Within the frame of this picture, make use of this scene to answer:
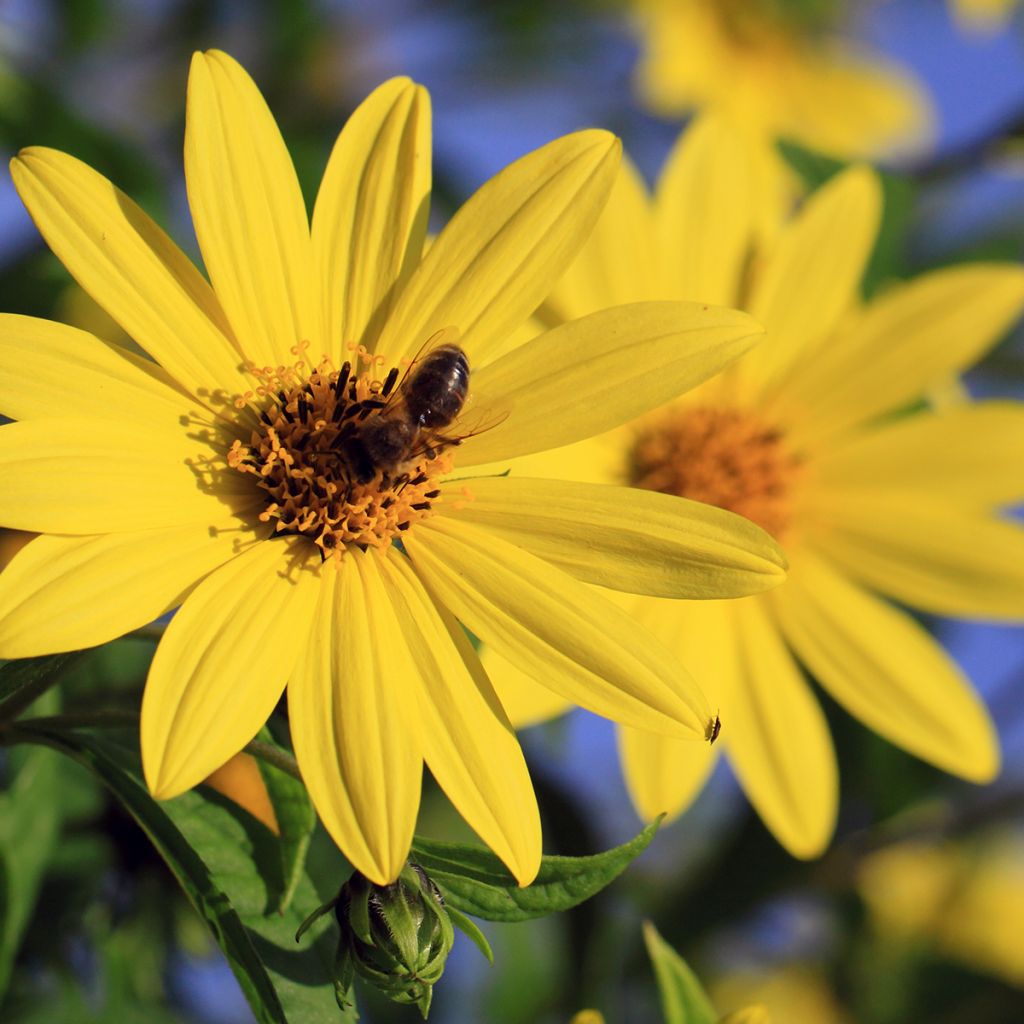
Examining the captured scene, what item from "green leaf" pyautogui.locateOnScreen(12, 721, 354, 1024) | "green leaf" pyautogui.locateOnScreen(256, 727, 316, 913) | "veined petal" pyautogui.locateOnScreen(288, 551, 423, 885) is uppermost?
"veined petal" pyautogui.locateOnScreen(288, 551, 423, 885)

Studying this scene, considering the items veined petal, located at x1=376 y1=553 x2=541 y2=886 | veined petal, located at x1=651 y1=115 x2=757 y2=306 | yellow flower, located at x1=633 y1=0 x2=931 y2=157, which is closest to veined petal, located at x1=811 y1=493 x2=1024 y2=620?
veined petal, located at x1=651 y1=115 x2=757 y2=306

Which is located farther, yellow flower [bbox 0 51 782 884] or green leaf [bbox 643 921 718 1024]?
green leaf [bbox 643 921 718 1024]

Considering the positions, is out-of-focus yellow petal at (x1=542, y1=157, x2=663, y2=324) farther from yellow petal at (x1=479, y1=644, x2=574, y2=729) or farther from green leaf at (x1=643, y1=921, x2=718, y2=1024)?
green leaf at (x1=643, y1=921, x2=718, y2=1024)

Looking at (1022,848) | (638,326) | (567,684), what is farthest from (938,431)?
→ (1022,848)

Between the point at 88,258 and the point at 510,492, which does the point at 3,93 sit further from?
the point at 510,492

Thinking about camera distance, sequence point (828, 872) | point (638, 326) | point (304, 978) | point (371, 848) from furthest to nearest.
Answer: point (828, 872), point (638, 326), point (304, 978), point (371, 848)
